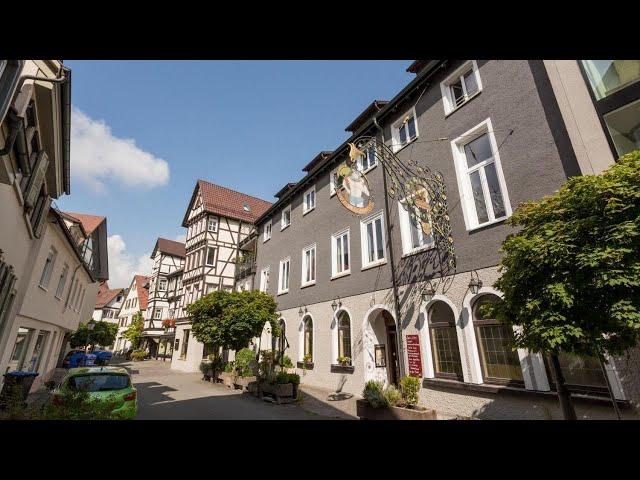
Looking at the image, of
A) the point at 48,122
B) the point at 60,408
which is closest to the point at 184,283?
the point at 48,122

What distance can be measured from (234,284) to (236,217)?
6.66 m

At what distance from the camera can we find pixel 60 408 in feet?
16.2

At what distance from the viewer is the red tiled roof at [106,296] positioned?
5734 cm

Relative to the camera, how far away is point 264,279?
21438 mm

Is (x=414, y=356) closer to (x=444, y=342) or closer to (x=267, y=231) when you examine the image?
(x=444, y=342)

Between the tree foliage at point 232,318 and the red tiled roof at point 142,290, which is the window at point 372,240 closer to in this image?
the tree foliage at point 232,318

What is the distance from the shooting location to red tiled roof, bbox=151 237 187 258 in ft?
133

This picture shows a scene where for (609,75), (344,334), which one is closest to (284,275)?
(344,334)

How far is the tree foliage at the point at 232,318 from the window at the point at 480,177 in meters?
10.4

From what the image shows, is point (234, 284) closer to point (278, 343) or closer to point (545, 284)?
point (278, 343)

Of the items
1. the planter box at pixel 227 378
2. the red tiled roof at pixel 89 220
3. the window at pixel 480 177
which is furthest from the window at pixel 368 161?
the red tiled roof at pixel 89 220

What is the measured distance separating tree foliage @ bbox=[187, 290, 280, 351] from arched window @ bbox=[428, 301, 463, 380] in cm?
848
